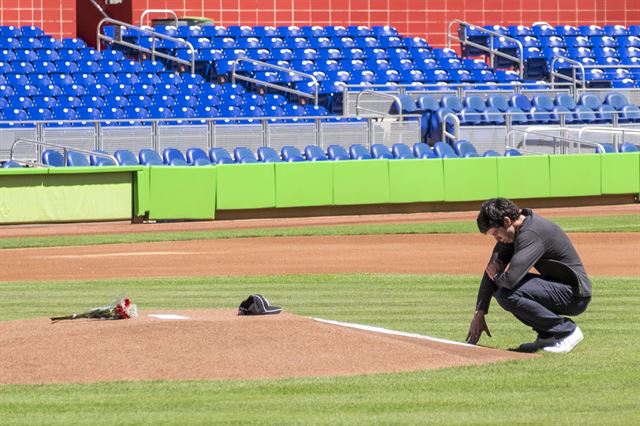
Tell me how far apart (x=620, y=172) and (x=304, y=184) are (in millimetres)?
7568

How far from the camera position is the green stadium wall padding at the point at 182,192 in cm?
2542

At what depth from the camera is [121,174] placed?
25125 millimetres

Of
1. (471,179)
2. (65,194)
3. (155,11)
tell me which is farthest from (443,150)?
(155,11)

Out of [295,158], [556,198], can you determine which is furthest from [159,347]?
[556,198]

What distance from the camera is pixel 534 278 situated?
33.5 ft

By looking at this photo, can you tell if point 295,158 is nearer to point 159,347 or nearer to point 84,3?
point 84,3

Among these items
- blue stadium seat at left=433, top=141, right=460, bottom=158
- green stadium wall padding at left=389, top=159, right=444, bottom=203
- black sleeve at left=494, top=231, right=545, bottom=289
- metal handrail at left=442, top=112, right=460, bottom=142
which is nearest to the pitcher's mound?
black sleeve at left=494, top=231, right=545, bottom=289

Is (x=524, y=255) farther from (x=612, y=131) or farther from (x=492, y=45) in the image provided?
(x=492, y=45)

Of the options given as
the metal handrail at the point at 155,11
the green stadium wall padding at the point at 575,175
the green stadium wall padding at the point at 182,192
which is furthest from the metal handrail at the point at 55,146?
the green stadium wall padding at the point at 575,175

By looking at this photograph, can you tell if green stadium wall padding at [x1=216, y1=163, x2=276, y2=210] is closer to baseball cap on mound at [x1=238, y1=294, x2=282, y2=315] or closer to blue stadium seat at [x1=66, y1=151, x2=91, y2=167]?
blue stadium seat at [x1=66, y1=151, x2=91, y2=167]

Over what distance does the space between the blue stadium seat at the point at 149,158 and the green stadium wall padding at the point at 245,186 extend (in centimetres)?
130

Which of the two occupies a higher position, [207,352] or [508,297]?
[508,297]

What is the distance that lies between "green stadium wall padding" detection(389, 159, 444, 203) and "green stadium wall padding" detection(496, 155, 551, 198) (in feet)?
4.55

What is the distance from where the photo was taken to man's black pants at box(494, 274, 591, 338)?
10062mm
